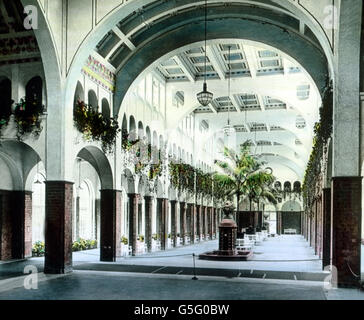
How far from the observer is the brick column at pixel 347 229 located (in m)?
12.3

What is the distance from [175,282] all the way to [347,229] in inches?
193

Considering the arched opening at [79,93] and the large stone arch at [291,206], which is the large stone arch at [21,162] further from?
the large stone arch at [291,206]

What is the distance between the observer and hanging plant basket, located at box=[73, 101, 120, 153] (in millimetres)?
16172

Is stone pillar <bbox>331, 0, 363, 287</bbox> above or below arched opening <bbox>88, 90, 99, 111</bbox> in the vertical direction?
below

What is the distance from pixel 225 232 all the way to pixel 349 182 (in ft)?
32.3

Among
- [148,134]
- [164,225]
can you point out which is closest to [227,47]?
[148,134]

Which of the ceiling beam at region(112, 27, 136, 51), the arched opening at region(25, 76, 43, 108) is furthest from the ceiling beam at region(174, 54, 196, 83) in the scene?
the arched opening at region(25, 76, 43, 108)

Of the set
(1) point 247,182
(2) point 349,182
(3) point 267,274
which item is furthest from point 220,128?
(2) point 349,182

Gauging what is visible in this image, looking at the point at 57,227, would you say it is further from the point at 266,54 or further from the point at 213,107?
the point at 213,107

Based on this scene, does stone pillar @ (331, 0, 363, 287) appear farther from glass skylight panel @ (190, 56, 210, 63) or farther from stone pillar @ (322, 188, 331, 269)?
glass skylight panel @ (190, 56, 210, 63)

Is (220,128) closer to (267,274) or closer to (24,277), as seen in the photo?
(267,274)

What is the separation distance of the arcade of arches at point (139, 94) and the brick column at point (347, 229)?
3 centimetres

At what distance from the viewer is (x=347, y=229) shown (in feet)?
40.8

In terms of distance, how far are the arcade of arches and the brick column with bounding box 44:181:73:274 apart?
0.03 metres
